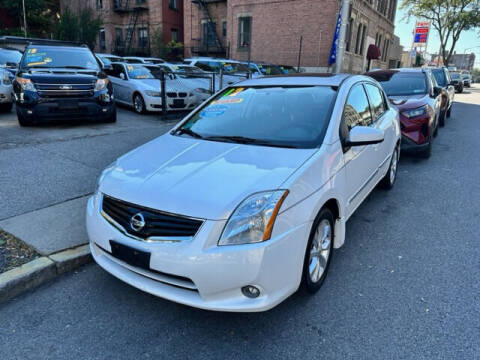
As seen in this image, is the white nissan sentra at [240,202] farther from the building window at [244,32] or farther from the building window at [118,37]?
the building window at [118,37]

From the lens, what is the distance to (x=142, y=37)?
31.4 metres

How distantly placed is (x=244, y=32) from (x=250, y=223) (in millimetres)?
26548

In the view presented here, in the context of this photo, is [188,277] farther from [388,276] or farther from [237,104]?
[237,104]

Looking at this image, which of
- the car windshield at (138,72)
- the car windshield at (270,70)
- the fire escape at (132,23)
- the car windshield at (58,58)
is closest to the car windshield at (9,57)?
the car windshield at (138,72)

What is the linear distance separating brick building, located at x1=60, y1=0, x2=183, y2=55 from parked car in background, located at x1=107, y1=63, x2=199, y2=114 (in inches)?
781

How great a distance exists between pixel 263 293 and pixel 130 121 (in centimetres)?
833

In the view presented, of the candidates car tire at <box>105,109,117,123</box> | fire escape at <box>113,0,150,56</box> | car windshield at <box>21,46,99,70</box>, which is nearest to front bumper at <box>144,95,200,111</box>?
car tire at <box>105,109,117,123</box>

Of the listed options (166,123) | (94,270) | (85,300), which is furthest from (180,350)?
(166,123)

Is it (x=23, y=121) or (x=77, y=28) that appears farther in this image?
(x=77, y=28)

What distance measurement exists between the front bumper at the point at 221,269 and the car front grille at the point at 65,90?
641 cm

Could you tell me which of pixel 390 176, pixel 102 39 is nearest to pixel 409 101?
pixel 390 176

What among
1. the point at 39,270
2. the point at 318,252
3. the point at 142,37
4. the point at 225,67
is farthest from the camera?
the point at 142,37

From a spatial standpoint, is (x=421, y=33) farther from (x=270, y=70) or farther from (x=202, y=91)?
(x=202, y=91)

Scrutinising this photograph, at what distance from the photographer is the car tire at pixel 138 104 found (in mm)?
10688
